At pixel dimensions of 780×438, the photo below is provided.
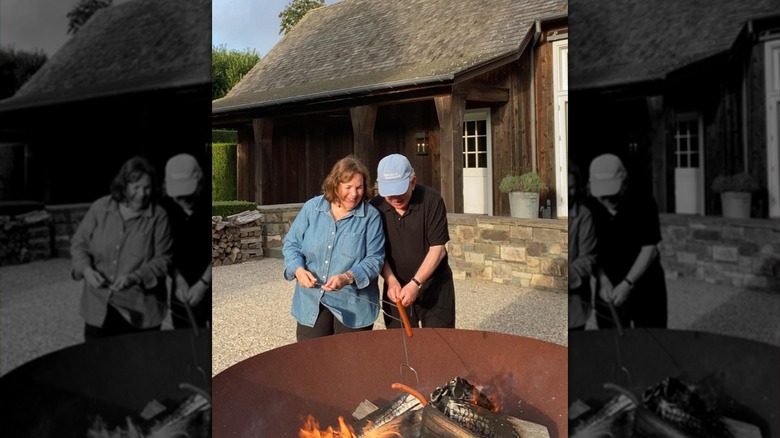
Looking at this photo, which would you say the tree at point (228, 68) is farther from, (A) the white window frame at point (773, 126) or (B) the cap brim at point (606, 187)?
(A) the white window frame at point (773, 126)

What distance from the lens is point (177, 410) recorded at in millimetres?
1251

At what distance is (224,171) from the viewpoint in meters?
16.0

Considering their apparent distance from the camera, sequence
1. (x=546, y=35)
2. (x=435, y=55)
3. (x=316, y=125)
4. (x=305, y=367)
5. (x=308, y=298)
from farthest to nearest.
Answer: (x=316, y=125) → (x=435, y=55) → (x=546, y=35) → (x=308, y=298) → (x=305, y=367)

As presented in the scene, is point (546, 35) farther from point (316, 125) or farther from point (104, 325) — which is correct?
point (104, 325)

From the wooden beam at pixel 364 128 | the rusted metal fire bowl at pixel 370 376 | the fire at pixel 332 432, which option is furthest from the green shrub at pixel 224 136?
the fire at pixel 332 432

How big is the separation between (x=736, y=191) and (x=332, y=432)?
1782mm

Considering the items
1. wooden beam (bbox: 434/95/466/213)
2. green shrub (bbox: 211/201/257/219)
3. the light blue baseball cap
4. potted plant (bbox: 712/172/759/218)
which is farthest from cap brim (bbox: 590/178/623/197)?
green shrub (bbox: 211/201/257/219)

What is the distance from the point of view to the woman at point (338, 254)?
318cm

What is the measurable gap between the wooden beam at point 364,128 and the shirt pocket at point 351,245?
7.49 metres

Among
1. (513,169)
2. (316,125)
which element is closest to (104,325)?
(513,169)

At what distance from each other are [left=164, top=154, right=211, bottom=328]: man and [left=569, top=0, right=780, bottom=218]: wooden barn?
2.32 feet

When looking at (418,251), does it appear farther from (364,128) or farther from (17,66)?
(364,128)

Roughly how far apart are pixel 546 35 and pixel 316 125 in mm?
5329

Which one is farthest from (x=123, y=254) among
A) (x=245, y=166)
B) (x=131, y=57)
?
(x=245, y=166)
